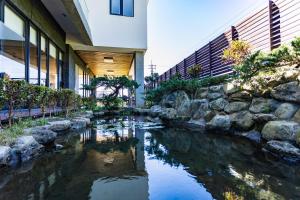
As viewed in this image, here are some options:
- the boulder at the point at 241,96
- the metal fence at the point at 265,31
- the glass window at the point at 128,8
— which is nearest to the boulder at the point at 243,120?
the boulder at the point at 241,96

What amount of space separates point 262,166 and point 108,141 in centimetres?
282

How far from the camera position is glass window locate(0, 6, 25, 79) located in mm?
5109

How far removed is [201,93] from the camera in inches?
299

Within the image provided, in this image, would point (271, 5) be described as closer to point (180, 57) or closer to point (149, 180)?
point (149, 180)

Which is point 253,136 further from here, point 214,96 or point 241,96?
point 214,96

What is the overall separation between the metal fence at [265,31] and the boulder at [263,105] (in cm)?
147

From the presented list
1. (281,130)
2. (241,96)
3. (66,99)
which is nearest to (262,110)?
(241,96)

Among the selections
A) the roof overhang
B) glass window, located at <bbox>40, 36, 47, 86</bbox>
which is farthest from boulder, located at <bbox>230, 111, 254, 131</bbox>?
glass window, located at <bbox>40, 36, 47, 86</bbox>

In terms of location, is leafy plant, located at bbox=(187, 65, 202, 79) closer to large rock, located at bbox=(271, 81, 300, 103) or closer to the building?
the building

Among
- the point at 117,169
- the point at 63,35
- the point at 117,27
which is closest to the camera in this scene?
the point at 117,169

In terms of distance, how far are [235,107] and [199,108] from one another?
5.22ft

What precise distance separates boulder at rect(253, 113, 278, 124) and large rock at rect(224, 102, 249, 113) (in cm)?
64

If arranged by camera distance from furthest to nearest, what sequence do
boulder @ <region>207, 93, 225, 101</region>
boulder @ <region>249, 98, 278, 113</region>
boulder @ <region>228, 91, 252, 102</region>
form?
boulder @ <region>207, 93, 225, 101</region>, boulder @ <region>228, 91, 252, 102</region>, boulder @ <region>249, 98, 278, 113</region>

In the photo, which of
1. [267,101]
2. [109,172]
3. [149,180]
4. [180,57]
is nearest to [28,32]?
[109,172]
